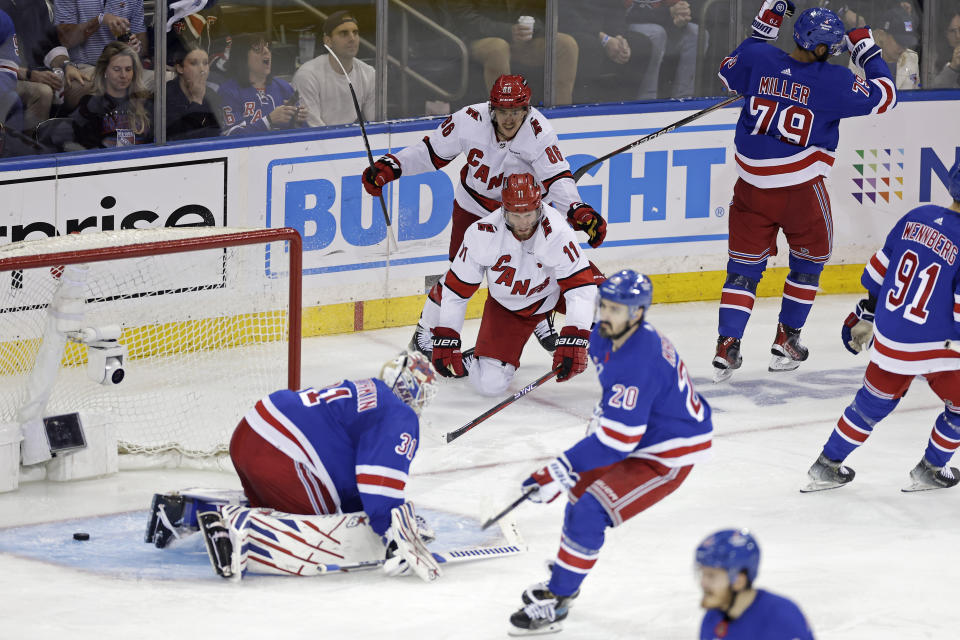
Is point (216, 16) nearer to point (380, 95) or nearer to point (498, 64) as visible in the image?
point (380, 95)

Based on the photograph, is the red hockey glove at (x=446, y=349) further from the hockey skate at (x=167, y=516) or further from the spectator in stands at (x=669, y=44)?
the spectator in stands at (x=669, y=44)

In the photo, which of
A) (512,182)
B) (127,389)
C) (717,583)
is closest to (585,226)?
(512,182)

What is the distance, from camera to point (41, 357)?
189 inches

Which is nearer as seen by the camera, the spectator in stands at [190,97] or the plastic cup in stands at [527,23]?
the spectator in stands at [190,97]

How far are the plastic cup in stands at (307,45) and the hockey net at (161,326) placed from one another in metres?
1.35

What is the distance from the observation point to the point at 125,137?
20.4ft

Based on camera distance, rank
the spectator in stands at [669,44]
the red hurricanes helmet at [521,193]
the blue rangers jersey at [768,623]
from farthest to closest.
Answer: the spectator in stands at [669,44], the red hurricanes helmet at [521,193], the blue rangers jersey at [768,623]

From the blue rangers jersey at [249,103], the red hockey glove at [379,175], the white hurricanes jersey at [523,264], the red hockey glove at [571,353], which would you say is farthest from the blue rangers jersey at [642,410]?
the blue rangers jersey at [249,103]

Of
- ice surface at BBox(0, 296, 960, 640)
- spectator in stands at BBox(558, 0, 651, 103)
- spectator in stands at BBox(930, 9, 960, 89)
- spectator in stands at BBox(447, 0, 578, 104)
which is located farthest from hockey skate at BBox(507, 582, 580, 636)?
spectator in stands at BBox(930, 9, 960, 89)

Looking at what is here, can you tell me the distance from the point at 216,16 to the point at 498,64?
1.43 m

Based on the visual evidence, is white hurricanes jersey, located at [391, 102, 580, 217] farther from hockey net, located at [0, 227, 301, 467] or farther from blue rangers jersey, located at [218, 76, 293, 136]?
hockey net, located at [0, 227, 301, 467]

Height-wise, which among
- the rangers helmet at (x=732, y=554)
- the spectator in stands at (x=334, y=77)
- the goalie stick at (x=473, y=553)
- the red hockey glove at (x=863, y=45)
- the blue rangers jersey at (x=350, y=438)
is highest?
the red hockey glove at (x=863, y=45)

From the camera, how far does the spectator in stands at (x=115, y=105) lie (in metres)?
6.11

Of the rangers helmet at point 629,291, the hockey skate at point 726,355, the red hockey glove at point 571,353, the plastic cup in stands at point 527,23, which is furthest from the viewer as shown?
the plastic cup in stands at point 527,23
